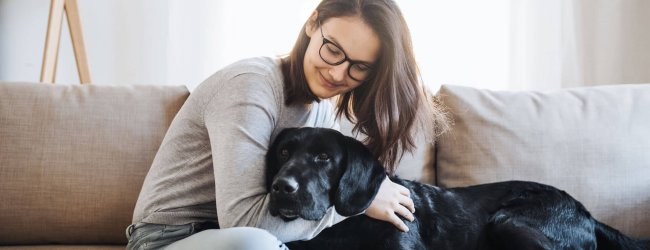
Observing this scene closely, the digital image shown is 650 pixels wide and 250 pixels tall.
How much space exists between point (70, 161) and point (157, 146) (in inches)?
11.0

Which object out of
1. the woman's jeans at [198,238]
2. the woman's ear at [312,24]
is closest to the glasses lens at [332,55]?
the woman's ear at [312,24]

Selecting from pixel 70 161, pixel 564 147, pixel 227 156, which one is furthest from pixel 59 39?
pixel 564 147

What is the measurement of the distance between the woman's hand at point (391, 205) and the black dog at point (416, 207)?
0.08 ft

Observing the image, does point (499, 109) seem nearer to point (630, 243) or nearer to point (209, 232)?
point (630, 243)

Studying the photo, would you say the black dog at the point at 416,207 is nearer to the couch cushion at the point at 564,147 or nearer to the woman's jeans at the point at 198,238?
the woman's jeans at the point at 198,238

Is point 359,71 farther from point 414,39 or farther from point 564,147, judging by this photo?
point 414,39

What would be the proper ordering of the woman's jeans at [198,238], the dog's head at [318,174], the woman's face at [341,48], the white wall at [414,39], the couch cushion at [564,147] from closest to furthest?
the woman's jeans at [198,238] → the dog's head at [318,174] → the woman's face at [341,48] → the couch cushion at [564,147] → the white wall at [414,39]

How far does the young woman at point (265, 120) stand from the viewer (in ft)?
4.45

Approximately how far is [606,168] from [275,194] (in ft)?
4.40

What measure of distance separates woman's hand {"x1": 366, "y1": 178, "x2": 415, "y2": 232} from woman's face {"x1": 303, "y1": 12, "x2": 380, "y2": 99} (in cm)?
30

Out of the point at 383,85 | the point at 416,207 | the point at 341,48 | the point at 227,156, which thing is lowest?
the point at 416,207

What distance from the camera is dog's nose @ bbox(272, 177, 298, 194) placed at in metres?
1.32

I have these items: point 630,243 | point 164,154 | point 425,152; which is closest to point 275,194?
point 164,154

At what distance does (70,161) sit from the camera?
198 centimetres
